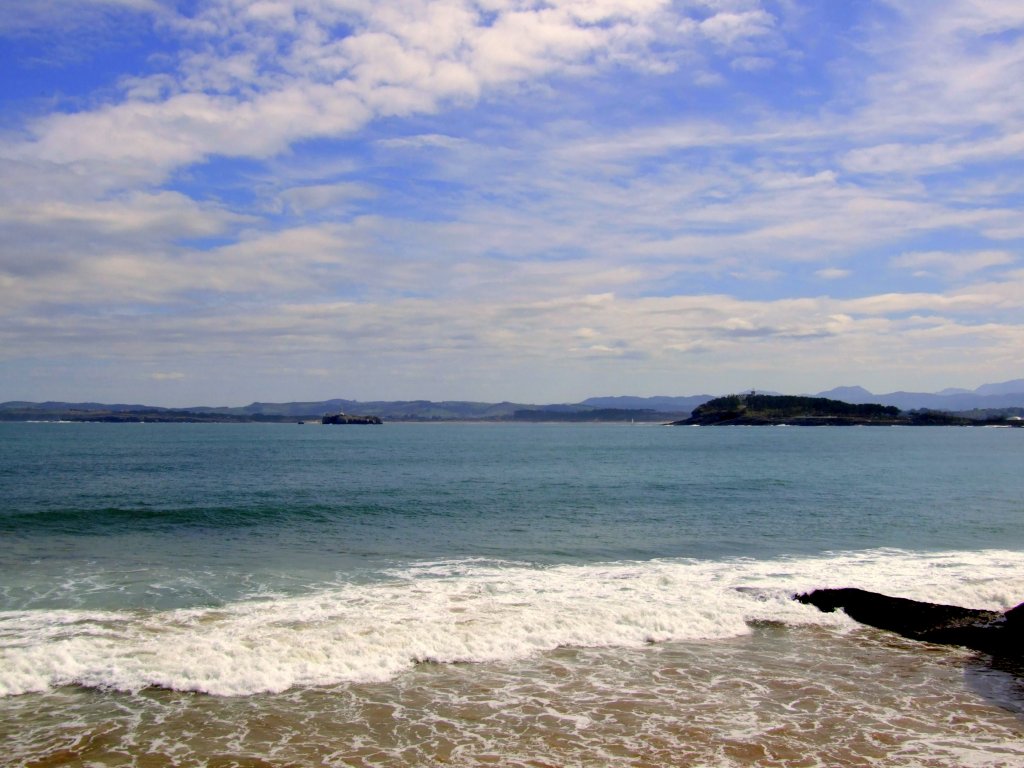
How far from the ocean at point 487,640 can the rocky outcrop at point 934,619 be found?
1.90ft

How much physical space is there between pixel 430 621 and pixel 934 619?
12.3 meters

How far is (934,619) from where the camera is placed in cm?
1783

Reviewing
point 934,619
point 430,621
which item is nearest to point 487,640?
point 430,621

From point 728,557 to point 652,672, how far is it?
13.8 meters

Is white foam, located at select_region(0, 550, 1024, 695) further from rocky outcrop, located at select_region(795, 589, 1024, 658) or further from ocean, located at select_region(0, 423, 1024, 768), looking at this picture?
rocky outcrop, located at select_region(795, 589, 1024, 658)

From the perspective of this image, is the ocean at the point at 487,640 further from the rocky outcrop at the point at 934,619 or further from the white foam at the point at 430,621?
the rocky outcrop at the point at 934,619

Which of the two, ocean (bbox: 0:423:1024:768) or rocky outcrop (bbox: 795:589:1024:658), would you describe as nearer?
ocean (bbox: 0:423:1024:768)

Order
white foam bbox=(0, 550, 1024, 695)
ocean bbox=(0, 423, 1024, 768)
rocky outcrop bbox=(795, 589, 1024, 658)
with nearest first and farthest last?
ocean bbox=(0, 423, 1024, 768) → white foam bbox=(0, 550, 1024, 695) → rocky outcrop bbox=(795, 589, 1024, 658)

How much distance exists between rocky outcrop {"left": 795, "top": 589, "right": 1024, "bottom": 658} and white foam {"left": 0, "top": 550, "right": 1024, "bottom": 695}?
67cm

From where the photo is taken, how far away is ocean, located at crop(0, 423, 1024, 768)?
11648mm

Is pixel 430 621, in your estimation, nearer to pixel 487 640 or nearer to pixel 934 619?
pixel 487 640

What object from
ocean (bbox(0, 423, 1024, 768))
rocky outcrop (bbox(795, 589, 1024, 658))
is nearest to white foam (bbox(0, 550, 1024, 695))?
ocean (bbox(0, 423, 1024, 768))

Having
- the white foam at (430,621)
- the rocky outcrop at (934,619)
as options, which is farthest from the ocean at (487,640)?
the rocky outcrop at (934,619)

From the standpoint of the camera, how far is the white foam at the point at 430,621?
14.8m
